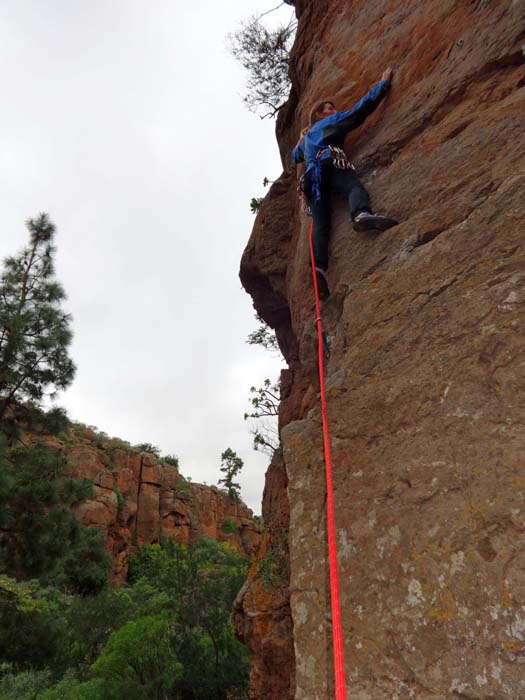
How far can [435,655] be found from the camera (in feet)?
4.45

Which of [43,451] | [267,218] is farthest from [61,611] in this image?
[267,218]

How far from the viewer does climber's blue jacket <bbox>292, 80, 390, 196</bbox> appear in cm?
352

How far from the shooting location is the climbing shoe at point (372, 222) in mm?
2842

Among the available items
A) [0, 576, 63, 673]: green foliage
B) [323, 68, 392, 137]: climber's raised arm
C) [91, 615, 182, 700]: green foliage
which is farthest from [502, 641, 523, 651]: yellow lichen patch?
[0, 576, 63, 673]: green foliage

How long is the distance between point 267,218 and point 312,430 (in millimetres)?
3874

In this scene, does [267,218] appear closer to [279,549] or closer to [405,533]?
[279,549]

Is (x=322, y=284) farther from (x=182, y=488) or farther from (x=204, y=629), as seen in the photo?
(x=182, y=488)

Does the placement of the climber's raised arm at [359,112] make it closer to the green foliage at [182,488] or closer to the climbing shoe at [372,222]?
the climbing shoe at [372,222]

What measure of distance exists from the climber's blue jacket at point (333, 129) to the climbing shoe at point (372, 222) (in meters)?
0.74

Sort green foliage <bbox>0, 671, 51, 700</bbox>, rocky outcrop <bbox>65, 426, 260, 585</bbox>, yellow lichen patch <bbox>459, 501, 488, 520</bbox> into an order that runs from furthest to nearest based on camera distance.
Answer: rocky outcrop <bbox>65, 426, 260, 585</bbox> < green foliage <bbox>0, 671, 51, 700</bbox> < yellow lichen patch <bbox>459, 501, 488, 520</bbox>

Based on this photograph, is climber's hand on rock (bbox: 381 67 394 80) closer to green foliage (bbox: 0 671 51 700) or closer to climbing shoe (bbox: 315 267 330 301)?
climbing shoe (bbox: 315 267 330 301)

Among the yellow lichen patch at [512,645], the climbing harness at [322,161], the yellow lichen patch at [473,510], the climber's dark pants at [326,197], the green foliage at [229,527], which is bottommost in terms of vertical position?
the yellow lichen patch at [512,645]

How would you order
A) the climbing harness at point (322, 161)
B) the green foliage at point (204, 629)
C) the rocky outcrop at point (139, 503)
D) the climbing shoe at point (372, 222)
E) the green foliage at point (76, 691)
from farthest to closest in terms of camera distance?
1. the rocky outcrop at point (139, 503)
2. the green foliage at point (204, 629)
3. the green foliage at point (76, 691)
4. the climbing harness at point (322, 161)
5. the climbing shoe at point (372, 222)

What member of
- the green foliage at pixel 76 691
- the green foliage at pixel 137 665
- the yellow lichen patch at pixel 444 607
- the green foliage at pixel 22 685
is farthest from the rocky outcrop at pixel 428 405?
the green foliage at pixel 22 685
